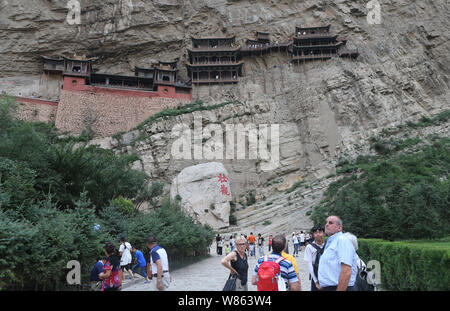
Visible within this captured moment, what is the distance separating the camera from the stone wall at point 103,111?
34.7 m

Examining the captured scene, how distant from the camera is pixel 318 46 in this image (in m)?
38.1

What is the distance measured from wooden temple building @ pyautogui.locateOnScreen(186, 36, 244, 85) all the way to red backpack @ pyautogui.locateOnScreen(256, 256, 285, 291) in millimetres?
35524

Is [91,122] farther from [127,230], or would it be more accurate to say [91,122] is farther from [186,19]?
[127,230]

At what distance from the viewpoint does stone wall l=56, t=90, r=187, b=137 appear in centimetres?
3466

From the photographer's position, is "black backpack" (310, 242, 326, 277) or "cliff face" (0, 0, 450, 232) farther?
"cliff face" (0, 0, 450, 232)

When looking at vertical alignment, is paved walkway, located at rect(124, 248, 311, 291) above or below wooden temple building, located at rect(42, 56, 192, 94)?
below

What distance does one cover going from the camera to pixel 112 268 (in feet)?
17.1

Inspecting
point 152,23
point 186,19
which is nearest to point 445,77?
point 186,19

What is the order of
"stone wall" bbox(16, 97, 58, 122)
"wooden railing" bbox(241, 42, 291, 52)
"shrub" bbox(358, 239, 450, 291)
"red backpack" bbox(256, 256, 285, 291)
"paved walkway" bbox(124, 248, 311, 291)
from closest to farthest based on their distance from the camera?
"red backpack" bbox(256, 256, 285, 291) → "shrub" bbox(358, 239, 450, 291) → "paved walkway" bbox(124, 248, 311, 291) → "stone wall" bbox(16, 97, 58, 122) → "wooden railing" bbox(241, 42, 291, 52)

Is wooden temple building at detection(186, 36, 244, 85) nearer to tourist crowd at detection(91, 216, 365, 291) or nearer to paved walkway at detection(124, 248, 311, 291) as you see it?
paved walkway at detection(124, 248, 311, 291)

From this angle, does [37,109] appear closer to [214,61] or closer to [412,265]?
[214,61]

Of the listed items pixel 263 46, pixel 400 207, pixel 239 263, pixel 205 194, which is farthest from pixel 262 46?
pixel 239 263

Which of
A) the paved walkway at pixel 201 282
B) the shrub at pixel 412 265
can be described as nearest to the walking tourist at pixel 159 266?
the paved walkway at pixel 201 282

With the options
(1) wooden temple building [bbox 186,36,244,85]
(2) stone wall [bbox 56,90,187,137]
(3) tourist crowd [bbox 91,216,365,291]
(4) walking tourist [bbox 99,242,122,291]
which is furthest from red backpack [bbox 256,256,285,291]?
(1) wooden temple building [bbox 186,36,244,85]
